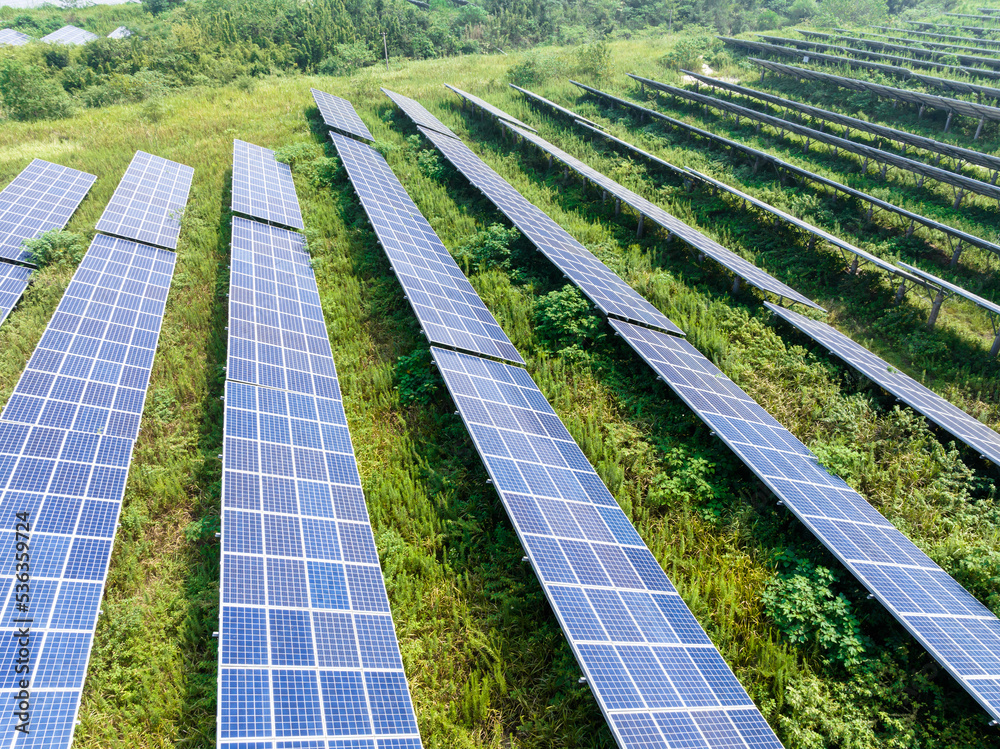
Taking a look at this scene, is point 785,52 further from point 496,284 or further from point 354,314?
point 354,314

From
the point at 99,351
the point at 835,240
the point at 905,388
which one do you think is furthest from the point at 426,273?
the point at 835,240

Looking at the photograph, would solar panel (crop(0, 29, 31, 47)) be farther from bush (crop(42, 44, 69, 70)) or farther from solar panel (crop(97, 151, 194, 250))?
solar panel (crop(97, 151, 194, 250))

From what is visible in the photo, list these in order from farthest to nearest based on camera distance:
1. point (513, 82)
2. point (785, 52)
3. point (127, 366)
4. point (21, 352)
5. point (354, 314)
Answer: point (785, 52), point (513, 82), point (354, 314), point (21, 352), point (127, 366)

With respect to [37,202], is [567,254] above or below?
below

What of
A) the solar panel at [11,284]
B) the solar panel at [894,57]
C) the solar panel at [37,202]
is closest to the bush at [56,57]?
the solar panel at [37,202]

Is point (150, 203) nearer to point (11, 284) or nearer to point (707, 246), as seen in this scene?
point (11, 284)

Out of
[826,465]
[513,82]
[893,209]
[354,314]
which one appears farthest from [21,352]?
[513,82]

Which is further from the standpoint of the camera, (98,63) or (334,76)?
(334,76)
